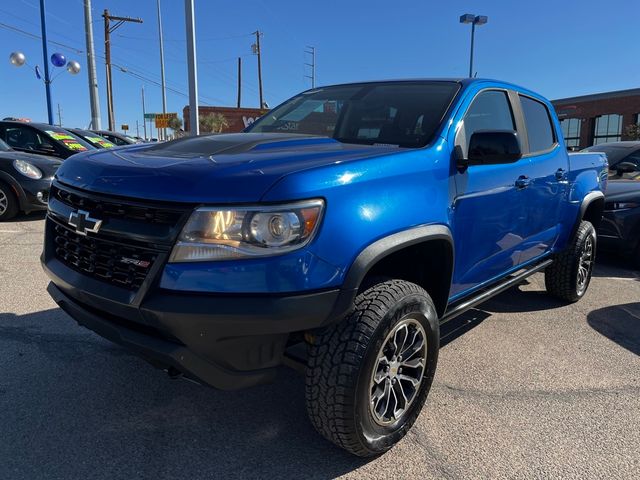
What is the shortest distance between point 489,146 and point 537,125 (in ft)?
5.20

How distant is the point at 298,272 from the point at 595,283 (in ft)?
16.6

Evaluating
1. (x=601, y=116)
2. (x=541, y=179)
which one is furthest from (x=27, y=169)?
(x=601, y=116)

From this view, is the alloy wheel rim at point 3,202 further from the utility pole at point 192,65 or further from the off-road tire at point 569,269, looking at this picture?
the off-road tire at point 569,269

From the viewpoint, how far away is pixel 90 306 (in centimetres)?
236

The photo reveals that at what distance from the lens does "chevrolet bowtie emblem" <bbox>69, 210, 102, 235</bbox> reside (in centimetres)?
224

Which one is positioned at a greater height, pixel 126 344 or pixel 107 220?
pixel 107 220

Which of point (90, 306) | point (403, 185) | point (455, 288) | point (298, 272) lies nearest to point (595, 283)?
point (455, 288)

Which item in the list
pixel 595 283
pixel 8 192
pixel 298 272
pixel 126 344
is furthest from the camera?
pixel 8 192

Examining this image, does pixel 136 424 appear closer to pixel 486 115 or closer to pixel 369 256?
pixel 369 256

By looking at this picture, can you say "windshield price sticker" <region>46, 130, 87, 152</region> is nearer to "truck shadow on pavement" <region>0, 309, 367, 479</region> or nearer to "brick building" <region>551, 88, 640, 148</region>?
"truck shadow on pavement" <region>0, 309, 367, 479</region>

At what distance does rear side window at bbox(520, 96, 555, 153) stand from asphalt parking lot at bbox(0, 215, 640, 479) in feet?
4.96

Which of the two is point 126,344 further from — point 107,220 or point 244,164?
point 244,164

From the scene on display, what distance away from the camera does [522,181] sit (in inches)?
134

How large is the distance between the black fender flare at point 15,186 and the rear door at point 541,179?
277 inches
